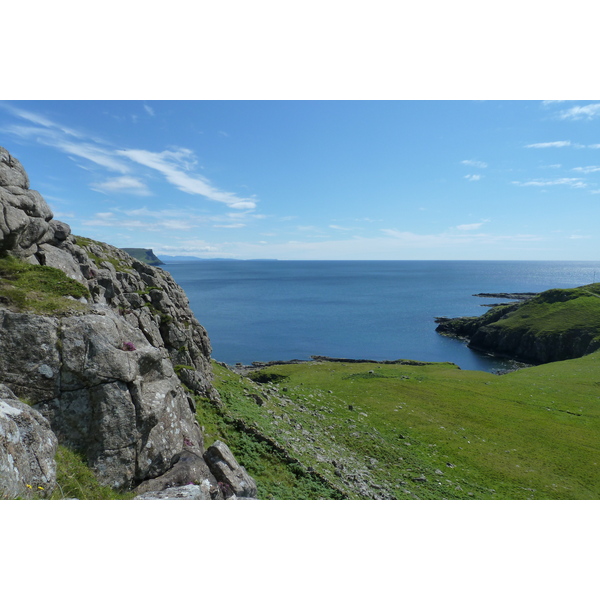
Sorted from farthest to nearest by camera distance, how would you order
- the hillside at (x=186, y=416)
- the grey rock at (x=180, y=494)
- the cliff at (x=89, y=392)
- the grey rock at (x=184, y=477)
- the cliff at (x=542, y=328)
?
1. the cliff at (x=542, y=328)
2. the grey rock at (x=184, y=477)
3. the hillside at (x=186, y=416)
4. the cliff at (x=89, y=392)
5. the grey rock at (x=180, y=494)

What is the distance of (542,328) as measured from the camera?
124 meters

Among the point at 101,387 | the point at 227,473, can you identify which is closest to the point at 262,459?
the point at 227,473

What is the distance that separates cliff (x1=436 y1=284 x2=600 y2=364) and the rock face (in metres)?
134

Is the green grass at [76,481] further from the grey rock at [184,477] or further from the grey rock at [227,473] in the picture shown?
the grey rock at [227,473]

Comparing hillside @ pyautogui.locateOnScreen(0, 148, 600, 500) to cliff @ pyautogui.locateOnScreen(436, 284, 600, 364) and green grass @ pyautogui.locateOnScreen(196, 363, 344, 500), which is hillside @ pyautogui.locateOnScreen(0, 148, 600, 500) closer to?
green grass @ pyautogui.locateOnScreen(196, 363, 344, 500)

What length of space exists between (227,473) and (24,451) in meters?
Result: 7.89

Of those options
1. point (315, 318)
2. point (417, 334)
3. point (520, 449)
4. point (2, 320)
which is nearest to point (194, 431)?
point (2, 320)

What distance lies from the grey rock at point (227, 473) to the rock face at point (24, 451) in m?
6.42

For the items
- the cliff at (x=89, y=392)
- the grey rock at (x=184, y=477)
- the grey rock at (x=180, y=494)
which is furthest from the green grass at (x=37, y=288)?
the grey rock at (x=180, y=494)

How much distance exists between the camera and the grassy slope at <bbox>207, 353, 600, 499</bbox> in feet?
97.4

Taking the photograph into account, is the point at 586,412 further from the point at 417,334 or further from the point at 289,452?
the point at 417,334

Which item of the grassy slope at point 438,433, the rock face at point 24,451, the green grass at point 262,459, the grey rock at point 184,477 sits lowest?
the grassy slope at point 438,433

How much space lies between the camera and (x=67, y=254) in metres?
26.0

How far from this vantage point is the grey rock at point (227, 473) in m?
15.8
